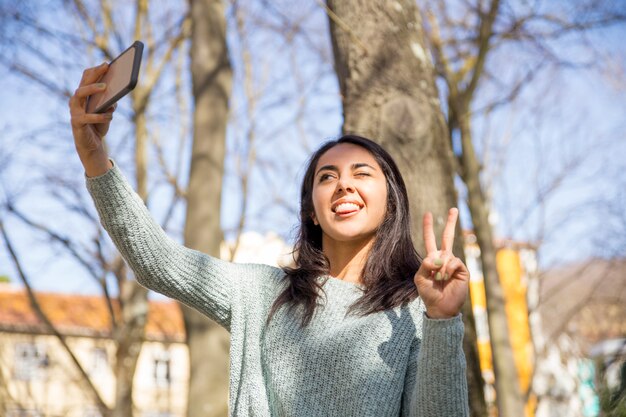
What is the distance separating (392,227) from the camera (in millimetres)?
2609

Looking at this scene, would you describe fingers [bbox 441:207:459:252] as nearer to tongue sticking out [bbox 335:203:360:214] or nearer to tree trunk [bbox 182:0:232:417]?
tongue sticking out [bbox 335:203:360:214]

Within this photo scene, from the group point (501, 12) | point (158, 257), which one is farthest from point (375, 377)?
point (501, 12)

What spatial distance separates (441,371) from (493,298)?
7567mm

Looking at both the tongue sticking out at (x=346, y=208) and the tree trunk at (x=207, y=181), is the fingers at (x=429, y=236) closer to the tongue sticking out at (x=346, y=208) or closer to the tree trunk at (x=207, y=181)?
the tongue sticking out at (x=346, y=208)

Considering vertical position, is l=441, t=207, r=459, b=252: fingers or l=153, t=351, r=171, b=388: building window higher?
l=441, t=207, r=459, b=252: fingers

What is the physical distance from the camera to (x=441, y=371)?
2025 millimetres

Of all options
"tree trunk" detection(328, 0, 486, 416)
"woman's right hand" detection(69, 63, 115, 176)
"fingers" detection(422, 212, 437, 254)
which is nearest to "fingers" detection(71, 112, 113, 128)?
"woman's right hand" detection(69, 63, 115, 176)

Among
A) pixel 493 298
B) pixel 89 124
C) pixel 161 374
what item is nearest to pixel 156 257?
pixel 89 124

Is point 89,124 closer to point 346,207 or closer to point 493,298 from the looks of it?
point 346,207

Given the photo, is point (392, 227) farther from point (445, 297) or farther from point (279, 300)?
point (445, 297)

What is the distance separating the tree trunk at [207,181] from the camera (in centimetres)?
681

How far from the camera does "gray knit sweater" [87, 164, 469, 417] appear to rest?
7.47 feet

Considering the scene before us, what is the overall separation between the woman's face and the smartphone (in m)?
0.76

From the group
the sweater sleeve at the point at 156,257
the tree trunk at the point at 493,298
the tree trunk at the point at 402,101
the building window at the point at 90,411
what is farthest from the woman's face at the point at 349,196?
the building window at the point at 90,411
